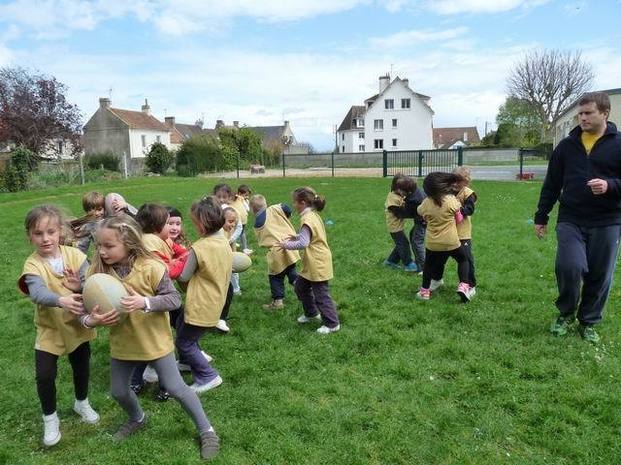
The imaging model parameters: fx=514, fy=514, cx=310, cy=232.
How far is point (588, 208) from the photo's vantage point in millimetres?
5105

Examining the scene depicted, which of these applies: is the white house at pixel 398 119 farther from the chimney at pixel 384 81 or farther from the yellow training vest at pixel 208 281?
the yellow training vest at pixel 208 281

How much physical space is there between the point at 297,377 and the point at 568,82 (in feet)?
208

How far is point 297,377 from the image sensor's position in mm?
4836

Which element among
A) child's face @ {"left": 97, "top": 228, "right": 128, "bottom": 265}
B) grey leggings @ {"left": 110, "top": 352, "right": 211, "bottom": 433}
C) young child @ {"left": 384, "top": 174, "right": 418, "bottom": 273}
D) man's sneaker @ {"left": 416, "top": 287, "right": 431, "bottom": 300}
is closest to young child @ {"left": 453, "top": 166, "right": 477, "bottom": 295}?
man's sneaker @ {"left": 416, "top": 287, "right": 431, "bottom": 300}

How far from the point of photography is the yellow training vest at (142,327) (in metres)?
3.52

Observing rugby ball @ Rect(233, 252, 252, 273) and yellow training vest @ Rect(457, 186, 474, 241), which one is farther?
yellow training vest @ Rect(457, 186, 474, 241)

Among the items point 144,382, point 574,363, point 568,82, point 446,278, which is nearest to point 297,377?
point 144,382

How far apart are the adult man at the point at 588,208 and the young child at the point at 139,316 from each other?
3837mm

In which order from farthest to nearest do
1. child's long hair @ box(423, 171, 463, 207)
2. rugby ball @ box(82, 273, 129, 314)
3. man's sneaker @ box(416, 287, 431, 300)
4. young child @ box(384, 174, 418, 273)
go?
young child @ box(384, 174, 418, 273) < man's sneaker @ box(416, 287, 431, 300) < child's long hair @ box(423, 171, 463, 207) < rugby ball @ box(82, 273, 129, 314)

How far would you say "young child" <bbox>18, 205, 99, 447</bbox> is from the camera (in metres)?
3.67

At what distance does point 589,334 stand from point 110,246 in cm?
473

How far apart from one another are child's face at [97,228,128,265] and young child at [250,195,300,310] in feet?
9.13

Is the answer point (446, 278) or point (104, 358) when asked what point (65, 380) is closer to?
point (104, 358)

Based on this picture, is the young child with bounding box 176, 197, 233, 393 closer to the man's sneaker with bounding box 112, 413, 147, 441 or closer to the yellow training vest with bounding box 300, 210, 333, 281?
the man's sneaker with bounding box 112, 413, 147, 441
